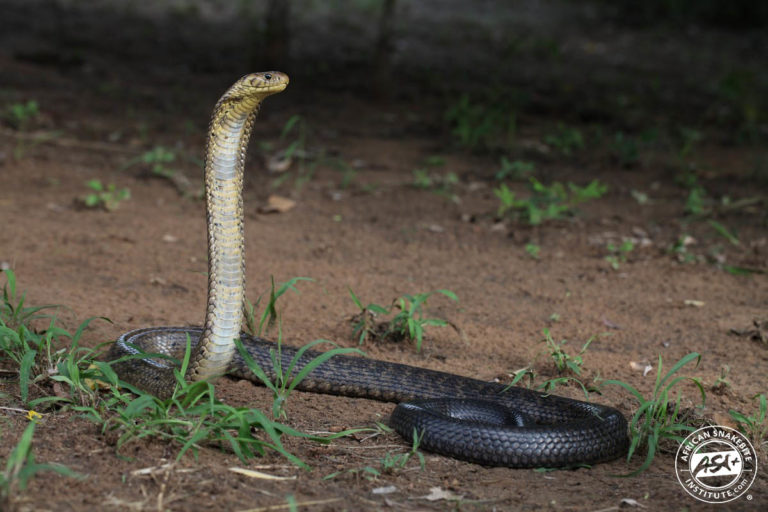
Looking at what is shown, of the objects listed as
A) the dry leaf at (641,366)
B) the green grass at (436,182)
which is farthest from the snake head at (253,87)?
the green grass at (436,182)

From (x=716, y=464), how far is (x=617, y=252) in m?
3.42

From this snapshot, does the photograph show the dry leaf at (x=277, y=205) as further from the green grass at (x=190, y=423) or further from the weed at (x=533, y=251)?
the green grass at (x=190, y=423)

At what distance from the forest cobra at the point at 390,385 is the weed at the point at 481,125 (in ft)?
16.9

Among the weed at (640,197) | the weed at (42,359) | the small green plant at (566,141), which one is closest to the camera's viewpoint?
the weed at (42,359)

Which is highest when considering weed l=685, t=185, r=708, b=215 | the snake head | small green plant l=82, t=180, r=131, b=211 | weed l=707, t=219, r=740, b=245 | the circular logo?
the snake head

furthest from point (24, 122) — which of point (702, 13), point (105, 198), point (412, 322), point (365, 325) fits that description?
point (702, 13)

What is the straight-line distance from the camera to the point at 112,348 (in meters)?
4.45

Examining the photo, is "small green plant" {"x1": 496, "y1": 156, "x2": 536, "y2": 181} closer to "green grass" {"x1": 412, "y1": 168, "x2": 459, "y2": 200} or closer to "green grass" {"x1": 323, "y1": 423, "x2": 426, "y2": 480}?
"green grass" {"x1": 412, "y1": 168, "x2": 459, "y2": 200}

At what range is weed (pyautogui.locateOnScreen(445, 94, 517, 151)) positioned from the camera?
9.43m

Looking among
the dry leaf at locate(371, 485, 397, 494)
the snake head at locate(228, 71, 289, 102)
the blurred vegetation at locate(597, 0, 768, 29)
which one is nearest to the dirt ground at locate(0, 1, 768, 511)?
the dry leaf at locate(371, 485, 397, 494)

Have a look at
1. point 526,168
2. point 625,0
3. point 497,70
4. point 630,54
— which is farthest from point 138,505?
point 625,0

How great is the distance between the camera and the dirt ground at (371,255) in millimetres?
3451

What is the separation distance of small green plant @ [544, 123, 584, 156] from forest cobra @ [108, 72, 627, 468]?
5.47 meters

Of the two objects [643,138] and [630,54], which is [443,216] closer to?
[643,138]
